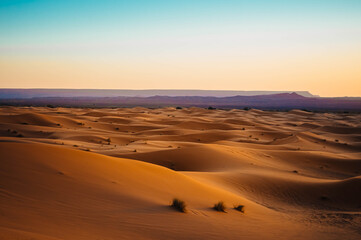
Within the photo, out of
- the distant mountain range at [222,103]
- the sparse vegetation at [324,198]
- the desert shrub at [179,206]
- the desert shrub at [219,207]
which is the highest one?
the distant mountain range at [222,103]

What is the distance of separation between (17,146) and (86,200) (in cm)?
359

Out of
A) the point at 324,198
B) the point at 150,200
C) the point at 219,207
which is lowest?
the point at 324,198

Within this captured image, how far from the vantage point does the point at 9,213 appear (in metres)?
5.32

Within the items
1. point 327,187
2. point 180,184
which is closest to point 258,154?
point 327,187

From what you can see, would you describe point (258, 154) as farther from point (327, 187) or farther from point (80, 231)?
point (80, 231)

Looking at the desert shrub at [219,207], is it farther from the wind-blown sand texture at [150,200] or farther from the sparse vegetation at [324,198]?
the sparse vegetation at [324,198]

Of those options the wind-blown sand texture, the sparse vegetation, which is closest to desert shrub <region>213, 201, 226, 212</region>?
the wind-blown sand texture

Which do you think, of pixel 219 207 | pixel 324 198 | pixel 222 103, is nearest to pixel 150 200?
pixel 219 207

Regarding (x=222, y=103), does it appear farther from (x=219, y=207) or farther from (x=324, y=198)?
(x=219, y=207)

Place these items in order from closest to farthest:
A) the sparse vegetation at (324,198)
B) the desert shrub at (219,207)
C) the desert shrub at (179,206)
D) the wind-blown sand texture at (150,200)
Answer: the wind-blown sand texture at (150,200) → the desert shrub at (179,206) → the desert shrub at (219,207) → the sparse vegetation at (324,198)

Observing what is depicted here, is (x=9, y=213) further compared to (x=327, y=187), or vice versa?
(x=327, y=187)

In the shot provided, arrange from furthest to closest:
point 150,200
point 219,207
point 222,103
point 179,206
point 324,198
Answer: point 222,103
point 324,198
point 219,207
point 150,200
point 179,206

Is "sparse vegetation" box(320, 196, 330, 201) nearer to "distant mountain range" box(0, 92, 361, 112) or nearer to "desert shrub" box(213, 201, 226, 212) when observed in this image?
"desert shrub" box(213, 201, 226, 212)

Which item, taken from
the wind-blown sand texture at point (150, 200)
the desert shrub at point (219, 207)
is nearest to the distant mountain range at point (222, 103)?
the wind-blown sand texture at point (150, 200)
